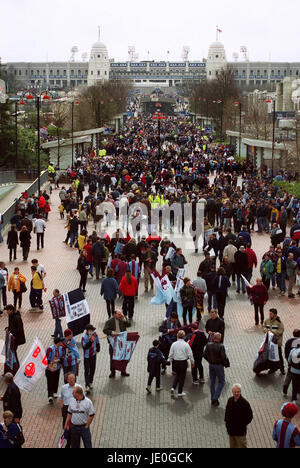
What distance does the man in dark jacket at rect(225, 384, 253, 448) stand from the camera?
385 inches

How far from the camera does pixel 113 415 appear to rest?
11.8 metres

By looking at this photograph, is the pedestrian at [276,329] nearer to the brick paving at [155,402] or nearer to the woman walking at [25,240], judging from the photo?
the brick paving at [155,402]

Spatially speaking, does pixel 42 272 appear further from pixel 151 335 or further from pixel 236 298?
pixel 236 298

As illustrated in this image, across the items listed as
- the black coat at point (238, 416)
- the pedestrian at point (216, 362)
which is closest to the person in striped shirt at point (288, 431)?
the black coat at point (238, 416)

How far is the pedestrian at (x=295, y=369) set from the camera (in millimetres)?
12023

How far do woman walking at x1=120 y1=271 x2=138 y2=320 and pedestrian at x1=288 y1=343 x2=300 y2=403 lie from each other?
4868 mm

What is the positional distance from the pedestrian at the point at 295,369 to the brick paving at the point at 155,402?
33cm

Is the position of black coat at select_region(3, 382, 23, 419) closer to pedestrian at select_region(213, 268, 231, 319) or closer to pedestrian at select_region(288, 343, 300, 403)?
pedestrian at select_region(288, 343, 300, 403)

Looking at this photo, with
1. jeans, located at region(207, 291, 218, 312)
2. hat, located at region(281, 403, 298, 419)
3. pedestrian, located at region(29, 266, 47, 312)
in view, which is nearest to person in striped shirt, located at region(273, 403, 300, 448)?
hat, located at region(281, 403, 298, 419)

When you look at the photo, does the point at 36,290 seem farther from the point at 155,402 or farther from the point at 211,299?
the point at 155,402

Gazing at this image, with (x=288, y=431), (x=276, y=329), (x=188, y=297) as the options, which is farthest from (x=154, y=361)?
(x=288, y=431)

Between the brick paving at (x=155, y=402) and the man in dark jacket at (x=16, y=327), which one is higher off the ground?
the man in dark jacket at (x=16, y=327)

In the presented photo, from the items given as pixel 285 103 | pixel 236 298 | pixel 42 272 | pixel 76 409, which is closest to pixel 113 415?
pixel 76 409

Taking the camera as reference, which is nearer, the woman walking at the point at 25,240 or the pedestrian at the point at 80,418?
the pedestrian at the point at 80,418
